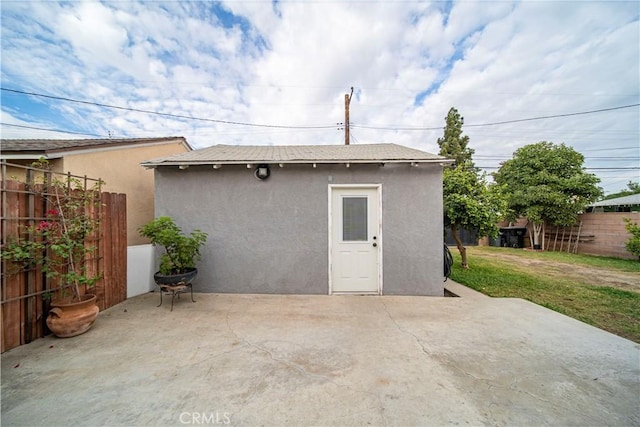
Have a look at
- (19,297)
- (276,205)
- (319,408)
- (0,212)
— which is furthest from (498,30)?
(19,297)

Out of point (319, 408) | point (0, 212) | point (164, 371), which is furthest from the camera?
point (0, 212)

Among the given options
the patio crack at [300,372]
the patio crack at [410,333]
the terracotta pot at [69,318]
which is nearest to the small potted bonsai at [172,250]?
the terracotta pot at [69,318]

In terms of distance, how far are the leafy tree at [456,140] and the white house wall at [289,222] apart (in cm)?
1341

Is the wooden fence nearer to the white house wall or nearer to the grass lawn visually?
the white house wall

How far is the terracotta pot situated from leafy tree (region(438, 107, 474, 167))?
18192mm

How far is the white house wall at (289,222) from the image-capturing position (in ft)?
15.1

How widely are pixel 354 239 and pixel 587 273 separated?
7.57 m

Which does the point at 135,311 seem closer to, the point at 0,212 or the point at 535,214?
the point at 0,212

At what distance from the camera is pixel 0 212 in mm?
2551

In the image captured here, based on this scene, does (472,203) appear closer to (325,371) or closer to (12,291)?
(325,371)

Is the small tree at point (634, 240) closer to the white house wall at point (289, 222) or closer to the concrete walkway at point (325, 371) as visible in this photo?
the concrete walkway at point (325, 371)

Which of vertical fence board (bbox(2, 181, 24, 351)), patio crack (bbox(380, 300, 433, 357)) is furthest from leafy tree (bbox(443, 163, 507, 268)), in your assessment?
vertical fence board (bbox(2, 181, 24, 351))

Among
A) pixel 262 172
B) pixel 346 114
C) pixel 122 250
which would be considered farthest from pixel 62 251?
pixel 346 114

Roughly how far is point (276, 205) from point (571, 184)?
14460mm
